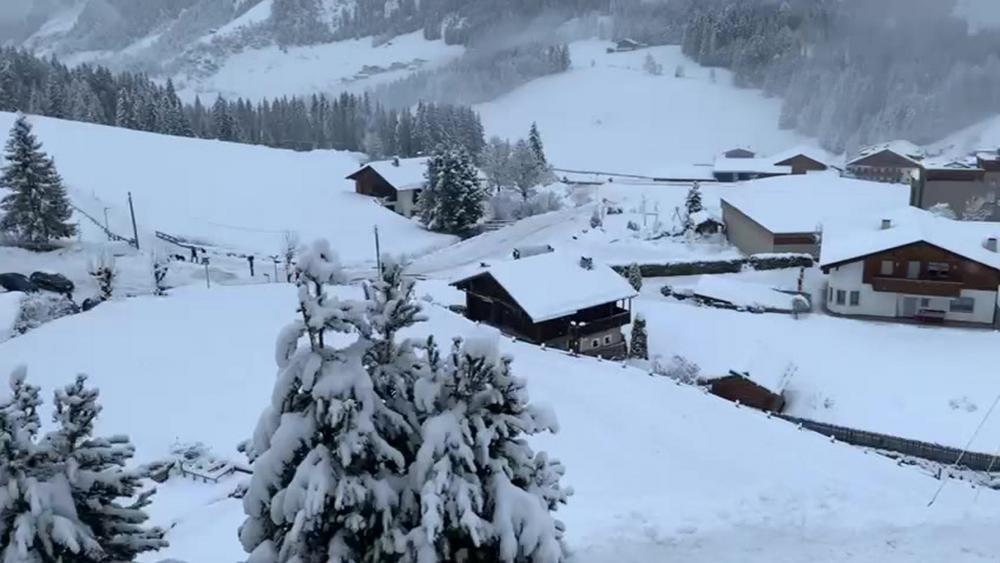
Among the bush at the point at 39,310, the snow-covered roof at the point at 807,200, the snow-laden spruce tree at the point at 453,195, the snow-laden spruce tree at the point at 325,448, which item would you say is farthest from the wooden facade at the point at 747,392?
the snow-laden spruce tree at the point at 453,195

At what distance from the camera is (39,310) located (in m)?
37.5

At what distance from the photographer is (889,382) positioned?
3288 centimetres

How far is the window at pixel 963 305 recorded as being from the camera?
3841cm

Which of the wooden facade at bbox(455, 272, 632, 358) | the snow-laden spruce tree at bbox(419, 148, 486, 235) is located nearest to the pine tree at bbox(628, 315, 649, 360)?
the wooden facade at bbox(455, 272, 632, 358)

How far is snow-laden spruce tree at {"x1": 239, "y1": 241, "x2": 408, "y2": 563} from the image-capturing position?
803cm

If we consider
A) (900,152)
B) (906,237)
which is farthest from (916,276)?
(900,152)

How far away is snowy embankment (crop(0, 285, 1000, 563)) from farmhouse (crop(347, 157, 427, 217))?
3805 centimetres

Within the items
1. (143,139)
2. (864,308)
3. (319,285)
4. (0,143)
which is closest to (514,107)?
(143,139)

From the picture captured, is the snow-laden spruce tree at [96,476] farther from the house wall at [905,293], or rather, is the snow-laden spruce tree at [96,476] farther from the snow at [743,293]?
the house wall at [905,293]

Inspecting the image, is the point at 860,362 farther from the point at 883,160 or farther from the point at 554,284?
the point at 883,160

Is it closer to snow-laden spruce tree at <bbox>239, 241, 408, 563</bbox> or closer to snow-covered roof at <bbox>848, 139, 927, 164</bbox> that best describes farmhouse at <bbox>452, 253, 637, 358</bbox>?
snow-laden spruce tree at <bbox>239, 241, 408, 563</bbox>

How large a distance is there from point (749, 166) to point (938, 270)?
59.3 meters

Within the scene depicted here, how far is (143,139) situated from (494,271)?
6119 cm

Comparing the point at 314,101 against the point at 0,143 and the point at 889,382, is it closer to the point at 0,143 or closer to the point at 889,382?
the point at 0,143
